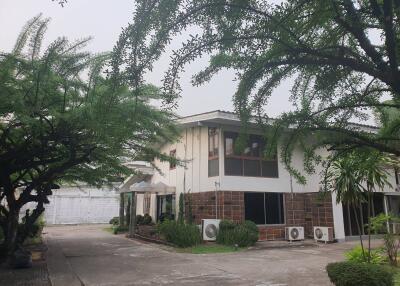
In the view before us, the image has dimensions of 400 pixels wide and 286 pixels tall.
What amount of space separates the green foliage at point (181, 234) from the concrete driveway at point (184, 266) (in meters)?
0.59

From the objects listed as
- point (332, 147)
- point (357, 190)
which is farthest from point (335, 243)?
point (332, 147)

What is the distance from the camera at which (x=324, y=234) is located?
16500 mm

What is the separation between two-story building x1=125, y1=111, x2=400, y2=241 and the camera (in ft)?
53.4

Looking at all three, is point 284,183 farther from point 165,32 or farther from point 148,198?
point 165,32

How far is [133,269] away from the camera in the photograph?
10.2 m

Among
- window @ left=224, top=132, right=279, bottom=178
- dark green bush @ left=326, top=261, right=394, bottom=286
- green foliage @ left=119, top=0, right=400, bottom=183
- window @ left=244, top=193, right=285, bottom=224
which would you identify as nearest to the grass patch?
window @ left=244, top=193, right=285, bottom=224

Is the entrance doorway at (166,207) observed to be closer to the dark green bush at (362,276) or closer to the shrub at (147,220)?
the shrub at (147,220)

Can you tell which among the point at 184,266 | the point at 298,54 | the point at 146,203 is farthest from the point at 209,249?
the point at 298,54

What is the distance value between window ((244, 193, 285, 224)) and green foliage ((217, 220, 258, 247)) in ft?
3.88

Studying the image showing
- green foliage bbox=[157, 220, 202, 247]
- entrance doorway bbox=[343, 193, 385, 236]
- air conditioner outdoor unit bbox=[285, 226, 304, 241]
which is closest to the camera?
green foliage bbox=[157, 220, 202, 247]

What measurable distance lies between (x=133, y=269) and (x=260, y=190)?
8.46m

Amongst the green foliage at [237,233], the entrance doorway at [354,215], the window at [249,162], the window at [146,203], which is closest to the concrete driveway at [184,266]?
the green foliage at [237,233]

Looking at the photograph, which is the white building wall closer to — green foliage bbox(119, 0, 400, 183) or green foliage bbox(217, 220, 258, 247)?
green foliage bbox(217, 220, 258, 247)

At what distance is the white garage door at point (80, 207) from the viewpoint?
31812mm
